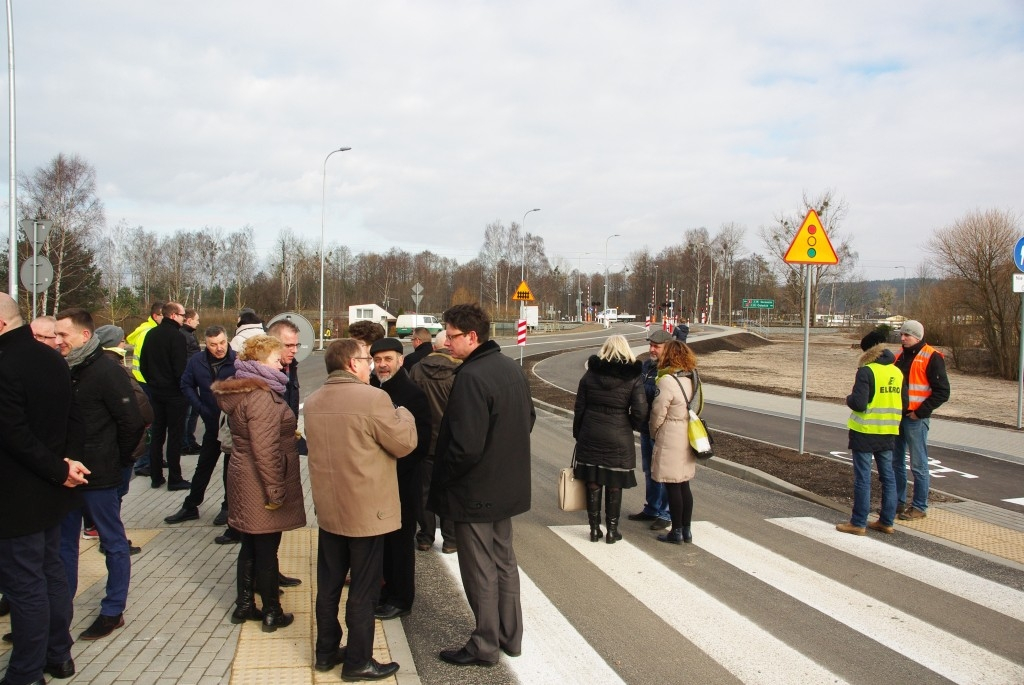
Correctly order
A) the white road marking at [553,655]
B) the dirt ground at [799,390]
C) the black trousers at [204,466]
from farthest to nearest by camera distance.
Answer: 1. the dirt ground at [799,390]
2. the black trousers at [204,466]
3. the white road marking at [553,655]

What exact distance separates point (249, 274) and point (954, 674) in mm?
84246

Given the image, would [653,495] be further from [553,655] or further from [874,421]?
[553,655]

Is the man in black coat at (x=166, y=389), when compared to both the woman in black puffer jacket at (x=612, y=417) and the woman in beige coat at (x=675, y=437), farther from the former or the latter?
the woman in beige coat at (x=675, y=437)

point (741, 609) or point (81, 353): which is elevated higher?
point (81, 353)

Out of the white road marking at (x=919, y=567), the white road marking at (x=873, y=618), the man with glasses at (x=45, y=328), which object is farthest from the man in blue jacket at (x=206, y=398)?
the white road marking at (x=919, y=567)

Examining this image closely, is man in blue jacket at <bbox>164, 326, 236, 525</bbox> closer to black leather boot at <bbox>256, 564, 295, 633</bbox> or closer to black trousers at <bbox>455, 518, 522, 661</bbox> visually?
black leather boot at <bbox>256, 564, 295, 633</bbox>

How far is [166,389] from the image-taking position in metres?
8.35

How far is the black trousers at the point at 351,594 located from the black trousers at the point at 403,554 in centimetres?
82

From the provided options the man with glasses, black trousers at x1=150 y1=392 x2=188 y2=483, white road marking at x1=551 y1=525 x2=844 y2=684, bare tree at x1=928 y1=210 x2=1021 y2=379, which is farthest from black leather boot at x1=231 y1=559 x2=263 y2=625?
bare tree at x1=928 y1=210 x2=1021 y2=379

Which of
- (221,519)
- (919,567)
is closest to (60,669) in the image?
(221,519)

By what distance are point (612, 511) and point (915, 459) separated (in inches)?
130

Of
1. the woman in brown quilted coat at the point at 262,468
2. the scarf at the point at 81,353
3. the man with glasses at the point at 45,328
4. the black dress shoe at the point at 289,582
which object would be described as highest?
the man with glasses at the point at 45,328

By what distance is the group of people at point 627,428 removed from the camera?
6418 mm

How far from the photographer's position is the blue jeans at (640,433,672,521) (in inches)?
289
